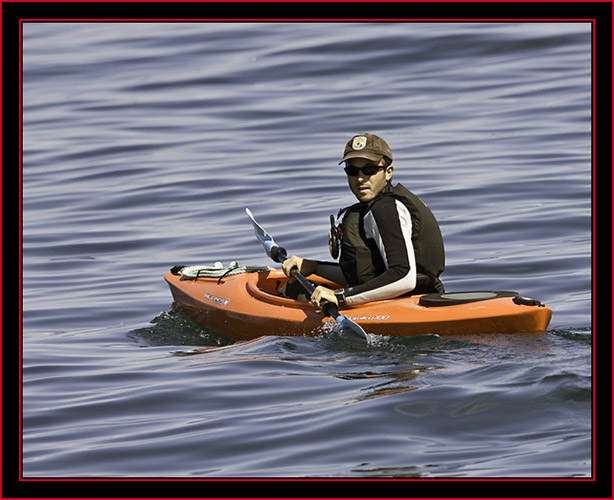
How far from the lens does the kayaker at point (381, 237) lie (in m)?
7.04

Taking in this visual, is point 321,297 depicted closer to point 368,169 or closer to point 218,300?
point 368,169

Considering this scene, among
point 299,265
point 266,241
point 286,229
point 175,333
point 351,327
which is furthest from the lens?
point 286,229

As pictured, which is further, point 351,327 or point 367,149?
point 367,149

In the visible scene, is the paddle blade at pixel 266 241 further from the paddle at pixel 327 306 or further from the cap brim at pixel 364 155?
the cap brim at pixel 364 155

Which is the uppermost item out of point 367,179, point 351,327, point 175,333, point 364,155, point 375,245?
point 364,155

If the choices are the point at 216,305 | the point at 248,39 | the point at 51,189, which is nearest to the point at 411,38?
the point at 248,39

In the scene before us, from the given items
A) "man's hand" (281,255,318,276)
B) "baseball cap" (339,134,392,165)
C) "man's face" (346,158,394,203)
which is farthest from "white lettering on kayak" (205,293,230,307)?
"baseball cap" (339,134,392,165)

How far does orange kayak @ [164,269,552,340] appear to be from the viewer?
682 centimetres

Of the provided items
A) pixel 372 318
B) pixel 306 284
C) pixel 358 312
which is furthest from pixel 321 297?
pixel 306 284

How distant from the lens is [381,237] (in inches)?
279

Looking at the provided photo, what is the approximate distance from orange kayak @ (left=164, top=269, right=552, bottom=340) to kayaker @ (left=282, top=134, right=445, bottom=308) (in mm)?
129

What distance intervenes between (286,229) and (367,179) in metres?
4.98

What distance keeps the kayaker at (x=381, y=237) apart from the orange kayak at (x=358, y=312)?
129mm

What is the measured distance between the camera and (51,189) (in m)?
15.2
